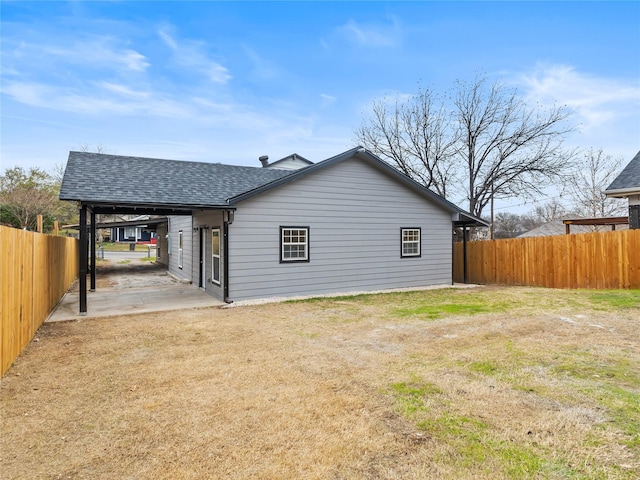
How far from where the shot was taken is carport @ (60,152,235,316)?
27.4ft

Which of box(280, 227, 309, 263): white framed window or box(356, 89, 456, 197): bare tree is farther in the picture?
box(356, 89, 456, 197): bare tree

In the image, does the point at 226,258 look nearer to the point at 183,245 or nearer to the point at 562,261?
the point at 183,245

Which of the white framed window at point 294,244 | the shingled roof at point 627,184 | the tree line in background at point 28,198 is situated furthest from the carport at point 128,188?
the tree line in background at point 28,198

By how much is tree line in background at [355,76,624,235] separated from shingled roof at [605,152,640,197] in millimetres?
8258

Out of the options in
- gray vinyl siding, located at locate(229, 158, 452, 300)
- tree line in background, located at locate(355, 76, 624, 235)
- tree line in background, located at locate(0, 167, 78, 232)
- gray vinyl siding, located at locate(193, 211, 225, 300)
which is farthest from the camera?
tree line in background, located at locate(0, 167, 78, 232)

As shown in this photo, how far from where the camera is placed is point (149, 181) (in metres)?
10.2

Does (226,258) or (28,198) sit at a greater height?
(28,198)

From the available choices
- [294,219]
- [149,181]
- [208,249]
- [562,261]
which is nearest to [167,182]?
[149,181]

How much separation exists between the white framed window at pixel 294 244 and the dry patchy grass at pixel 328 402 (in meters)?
3.75

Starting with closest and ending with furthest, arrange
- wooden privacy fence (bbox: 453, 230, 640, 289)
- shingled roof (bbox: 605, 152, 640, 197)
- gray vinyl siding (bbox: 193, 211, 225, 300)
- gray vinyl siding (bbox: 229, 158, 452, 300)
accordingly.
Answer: gray vinyl siding (bbox: 229, 158, 452, 300)
gray vinyl siding (bbox: 193, 211, 225, 300)
wooden privacy fence (bbox: 453, 230, 640, 289)
shingled roof (bbox: 605, 152, 640, 197)

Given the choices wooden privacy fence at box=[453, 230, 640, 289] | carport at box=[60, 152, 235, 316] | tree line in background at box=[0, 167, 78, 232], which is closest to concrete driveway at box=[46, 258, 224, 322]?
carport at box=[60, 152, 235, 316]

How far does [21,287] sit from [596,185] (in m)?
38.1

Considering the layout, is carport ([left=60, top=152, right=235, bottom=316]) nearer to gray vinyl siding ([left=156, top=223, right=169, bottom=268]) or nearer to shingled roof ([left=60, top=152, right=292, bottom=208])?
shingled roof ([left=60, top=152, right=292, bottom=208])

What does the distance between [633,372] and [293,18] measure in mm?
13781
